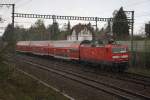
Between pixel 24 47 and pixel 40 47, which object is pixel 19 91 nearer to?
pixel 40 47

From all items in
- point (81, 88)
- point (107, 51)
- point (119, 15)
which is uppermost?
point (119, 15)

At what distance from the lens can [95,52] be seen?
30.9 metres

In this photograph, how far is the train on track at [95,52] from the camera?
28.3 m

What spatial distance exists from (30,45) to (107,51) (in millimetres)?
31638

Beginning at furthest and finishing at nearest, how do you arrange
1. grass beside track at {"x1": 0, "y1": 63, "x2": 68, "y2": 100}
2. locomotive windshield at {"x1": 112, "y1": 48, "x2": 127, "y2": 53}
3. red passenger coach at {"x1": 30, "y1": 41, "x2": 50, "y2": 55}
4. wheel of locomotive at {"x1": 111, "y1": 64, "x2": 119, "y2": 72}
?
red passenger coach at {"x1": 30, "y1": 41, "x2": 50, "y2": 55} < locomotive windshield at {"x1": 112, "y1": 48, "x2": 127, "y2": 53} < wheel of locomotive at {"x1": 111, "y1": 64, "x2": 119, "y2": 72} < grass beside track at {"x1": 0, "y1": 63, "x2": 68, "y2": 100}

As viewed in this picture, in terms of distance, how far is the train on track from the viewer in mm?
28288

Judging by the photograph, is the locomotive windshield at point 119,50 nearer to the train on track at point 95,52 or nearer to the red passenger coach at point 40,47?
the train on track at point 95,52

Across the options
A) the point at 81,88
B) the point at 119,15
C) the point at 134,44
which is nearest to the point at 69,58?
the point at 134,44

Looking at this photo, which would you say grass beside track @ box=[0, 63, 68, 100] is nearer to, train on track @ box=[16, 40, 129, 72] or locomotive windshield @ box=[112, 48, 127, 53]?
train on track @ box=[16, 40, 129, 72]

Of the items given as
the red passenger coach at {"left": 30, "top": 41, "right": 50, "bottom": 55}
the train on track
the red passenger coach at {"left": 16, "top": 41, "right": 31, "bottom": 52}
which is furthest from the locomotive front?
the red passenger coach at {"left": 16, "top": 41, "right": 31, "bottom": 52}

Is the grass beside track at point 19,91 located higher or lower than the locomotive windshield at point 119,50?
lower

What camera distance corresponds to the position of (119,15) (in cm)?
7950

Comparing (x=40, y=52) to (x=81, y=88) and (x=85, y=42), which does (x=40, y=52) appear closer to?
(x=85, y=42)

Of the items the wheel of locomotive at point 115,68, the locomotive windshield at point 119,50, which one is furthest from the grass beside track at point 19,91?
the locomotive windshield at point 119,50
